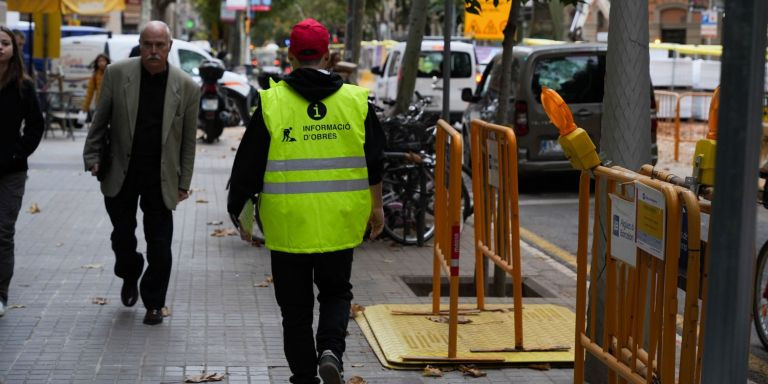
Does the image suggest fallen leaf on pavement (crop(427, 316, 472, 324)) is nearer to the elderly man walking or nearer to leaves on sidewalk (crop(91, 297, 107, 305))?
the elderly man walking

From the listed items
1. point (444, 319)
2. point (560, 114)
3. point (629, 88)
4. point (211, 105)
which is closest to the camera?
point (560, 114)

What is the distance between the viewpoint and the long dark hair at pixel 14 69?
7.55 m

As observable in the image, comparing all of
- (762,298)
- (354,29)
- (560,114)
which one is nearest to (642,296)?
(560,114)

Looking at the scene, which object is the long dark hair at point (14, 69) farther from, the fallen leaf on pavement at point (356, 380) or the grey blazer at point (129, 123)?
the fallen leaf on pavement at point (356, 380)

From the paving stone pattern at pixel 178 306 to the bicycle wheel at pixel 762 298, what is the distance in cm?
138

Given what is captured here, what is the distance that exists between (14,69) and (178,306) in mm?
1786

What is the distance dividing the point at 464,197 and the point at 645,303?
6955 millimetres

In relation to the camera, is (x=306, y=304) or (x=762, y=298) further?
(x=762, y=298)

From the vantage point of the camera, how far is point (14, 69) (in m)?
7.59

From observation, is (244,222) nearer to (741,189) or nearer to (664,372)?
(664,372)

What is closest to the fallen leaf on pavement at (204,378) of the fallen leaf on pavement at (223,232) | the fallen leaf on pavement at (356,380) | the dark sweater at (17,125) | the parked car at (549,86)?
the fallen leaf on pavement at (356,380)

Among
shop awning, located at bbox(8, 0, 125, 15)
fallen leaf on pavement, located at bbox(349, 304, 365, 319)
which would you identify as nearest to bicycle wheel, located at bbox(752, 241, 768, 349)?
fallen leaf on pavement, located at bbox(349, 304, 365, 319)

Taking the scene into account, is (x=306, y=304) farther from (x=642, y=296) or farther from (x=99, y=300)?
(x=99, y=300)

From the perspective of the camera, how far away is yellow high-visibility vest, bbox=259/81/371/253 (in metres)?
5.44
